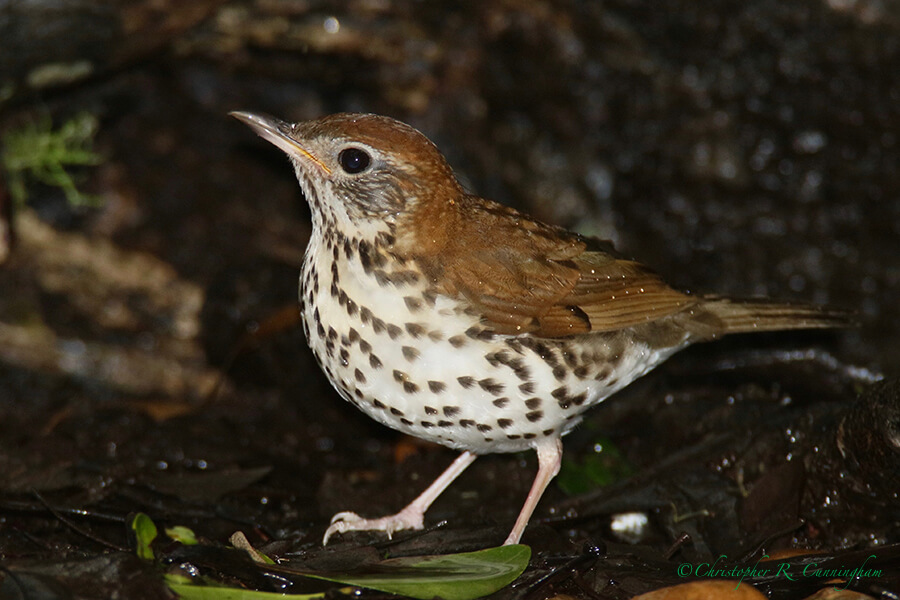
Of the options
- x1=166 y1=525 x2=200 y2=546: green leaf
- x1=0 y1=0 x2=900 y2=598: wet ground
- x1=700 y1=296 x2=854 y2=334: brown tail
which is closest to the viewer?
x1=166 y1=525 x2=200 y2=546: green leaf

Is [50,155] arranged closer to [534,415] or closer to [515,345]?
[515,345]

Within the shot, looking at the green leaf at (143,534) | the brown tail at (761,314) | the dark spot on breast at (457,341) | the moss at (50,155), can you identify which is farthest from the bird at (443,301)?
the moss at (50,155)

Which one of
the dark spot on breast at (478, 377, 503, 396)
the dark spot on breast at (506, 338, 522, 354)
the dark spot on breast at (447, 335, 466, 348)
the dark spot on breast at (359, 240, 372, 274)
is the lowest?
the dark spot on breast at (478, 377, 503, 396)

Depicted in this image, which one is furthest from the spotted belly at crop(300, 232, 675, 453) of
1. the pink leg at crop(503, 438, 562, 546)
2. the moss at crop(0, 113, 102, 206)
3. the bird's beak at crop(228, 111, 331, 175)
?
the moss at crop(0, 113, 102, 206)

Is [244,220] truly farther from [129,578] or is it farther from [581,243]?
[129,578]

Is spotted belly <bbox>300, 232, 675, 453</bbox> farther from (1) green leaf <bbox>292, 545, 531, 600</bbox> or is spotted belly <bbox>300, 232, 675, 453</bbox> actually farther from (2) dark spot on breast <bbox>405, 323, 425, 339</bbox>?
(1) green leaf <bbox>292, 545, 531, 600</bbox>

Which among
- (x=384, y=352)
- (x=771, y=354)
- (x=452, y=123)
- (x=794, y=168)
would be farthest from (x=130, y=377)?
(x=794, y=168)

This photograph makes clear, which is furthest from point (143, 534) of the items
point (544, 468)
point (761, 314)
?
point (761, 314)
